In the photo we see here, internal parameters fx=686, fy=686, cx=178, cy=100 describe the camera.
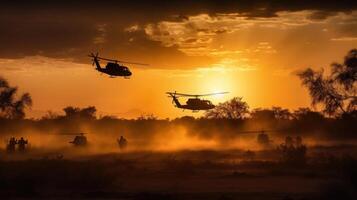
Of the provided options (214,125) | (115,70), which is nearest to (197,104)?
(115,70)

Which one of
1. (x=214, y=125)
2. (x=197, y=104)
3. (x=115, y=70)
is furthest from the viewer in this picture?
(x=214, y=125)

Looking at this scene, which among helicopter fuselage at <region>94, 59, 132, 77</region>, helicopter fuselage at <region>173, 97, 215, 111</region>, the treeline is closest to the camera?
helicopter fuselage at <region>94, 59, 132, 77</region>

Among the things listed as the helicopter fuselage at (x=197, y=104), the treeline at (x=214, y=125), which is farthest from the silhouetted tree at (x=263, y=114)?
the helicopter fuselage at (x=197, y=104)

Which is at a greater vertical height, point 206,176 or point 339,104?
point 339,104

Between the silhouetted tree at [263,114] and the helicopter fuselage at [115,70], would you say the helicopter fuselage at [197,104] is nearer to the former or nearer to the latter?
the helicopter fuselage at [115,70]

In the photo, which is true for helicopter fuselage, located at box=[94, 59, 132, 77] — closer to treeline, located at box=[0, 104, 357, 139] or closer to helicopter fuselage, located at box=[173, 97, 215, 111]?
helicopter fuselage, located at box=[173, 97, 215, 111]

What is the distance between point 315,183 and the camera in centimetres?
4050

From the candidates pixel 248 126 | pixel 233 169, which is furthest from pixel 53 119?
pixel 233 169

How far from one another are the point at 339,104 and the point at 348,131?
33.9 feet

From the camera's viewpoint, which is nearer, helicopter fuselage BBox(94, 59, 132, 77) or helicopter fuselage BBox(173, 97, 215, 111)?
helicopter fuselage BBox(94, 59, 132, 77)

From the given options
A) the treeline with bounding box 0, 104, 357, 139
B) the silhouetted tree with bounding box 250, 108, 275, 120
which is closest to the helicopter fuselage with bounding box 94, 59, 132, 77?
the treeline with bounding box 0, 104, 357, 139

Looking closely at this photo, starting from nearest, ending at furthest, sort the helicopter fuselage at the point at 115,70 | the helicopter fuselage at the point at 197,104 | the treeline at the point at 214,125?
the helicopter fuselage at the point at 115,70 < the helicopter fuselage at the point at 197,104 < the treeline at the point at 214,125

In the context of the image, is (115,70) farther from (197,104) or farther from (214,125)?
(214,125)

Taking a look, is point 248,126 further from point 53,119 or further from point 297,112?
point 53,119
